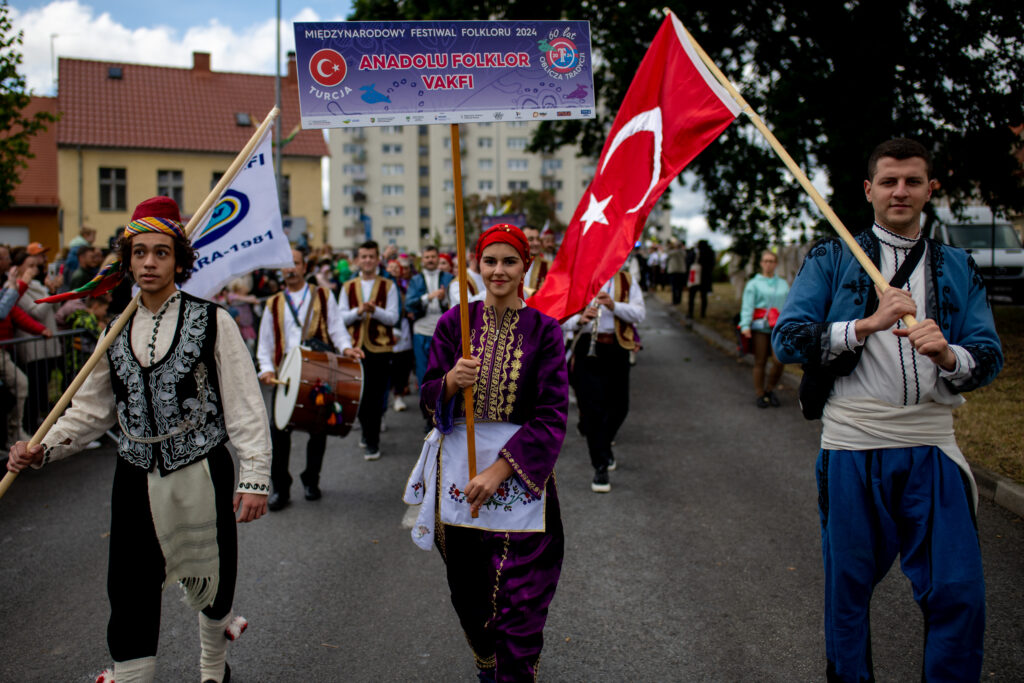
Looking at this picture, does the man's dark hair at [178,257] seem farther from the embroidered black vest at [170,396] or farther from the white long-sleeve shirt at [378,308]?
the white long-sleeve shirt at [378,308]

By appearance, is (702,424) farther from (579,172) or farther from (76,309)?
(579,172)

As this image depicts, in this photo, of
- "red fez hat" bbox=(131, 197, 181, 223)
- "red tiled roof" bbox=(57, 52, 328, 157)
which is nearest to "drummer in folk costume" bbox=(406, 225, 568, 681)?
"red fez hat" bbox=(131, 197, 181, 223)

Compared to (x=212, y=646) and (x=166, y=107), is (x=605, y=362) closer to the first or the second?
(x=212, y=646)

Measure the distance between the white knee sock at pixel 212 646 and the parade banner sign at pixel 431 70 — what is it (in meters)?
2.08

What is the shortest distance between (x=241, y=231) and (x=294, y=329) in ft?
7.20

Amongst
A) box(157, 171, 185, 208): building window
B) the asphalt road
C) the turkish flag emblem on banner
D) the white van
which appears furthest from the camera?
box(157, 171, 185, 208): building window

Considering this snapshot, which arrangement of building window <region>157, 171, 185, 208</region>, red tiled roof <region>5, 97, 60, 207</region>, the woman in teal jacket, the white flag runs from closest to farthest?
the white flag
the woman in teal jacket
red tiled roof <region>5, 97, 60, 207</region>
building window <region>157, 171, 185, 208</region>

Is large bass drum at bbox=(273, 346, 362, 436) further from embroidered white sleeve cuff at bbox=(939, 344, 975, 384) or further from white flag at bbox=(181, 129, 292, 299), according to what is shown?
embroidered white sleeve cuff at bbox=(939, 344, 975, 384)

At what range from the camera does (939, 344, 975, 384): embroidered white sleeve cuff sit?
262 centimetres

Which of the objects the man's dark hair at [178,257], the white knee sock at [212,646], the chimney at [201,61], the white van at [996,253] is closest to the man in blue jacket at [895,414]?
the man's dark hair at [178,257]

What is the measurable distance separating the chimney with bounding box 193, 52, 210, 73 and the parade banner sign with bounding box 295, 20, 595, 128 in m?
42.7

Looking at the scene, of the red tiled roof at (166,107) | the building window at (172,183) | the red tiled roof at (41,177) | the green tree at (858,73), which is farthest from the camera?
the building window at (172,183)

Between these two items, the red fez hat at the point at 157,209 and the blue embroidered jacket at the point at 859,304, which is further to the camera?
the red fez hat at the point at 157,209

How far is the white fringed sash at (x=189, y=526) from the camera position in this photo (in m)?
3.03
